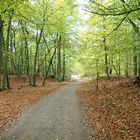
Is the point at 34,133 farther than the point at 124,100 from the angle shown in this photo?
No

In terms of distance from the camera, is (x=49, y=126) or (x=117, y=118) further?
(x=117, y=118)

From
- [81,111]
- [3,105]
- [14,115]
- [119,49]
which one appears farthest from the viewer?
[119,49]

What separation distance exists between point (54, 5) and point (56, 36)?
12.5m

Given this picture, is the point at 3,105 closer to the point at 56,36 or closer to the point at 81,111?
the point at 81,111

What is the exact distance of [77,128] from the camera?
9914 mm

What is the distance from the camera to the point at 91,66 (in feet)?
73.6

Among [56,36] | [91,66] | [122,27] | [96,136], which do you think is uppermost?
[56,36]

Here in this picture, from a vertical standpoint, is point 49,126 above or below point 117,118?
below

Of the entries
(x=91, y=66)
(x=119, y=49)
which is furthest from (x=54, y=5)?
(x=119, y=49)

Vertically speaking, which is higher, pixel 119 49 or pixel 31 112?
pixel 119 49

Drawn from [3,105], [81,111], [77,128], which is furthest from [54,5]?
[77,128]

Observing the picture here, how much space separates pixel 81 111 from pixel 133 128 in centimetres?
445

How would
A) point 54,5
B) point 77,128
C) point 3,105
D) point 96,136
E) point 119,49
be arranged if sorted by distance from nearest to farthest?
1. point 96,136
2. point 77,128
3. point 3,105
4. point 119,49
5. point 54,5

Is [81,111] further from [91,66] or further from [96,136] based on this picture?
[91,66]
